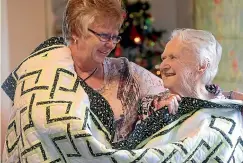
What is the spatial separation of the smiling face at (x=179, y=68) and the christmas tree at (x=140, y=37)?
2.09m

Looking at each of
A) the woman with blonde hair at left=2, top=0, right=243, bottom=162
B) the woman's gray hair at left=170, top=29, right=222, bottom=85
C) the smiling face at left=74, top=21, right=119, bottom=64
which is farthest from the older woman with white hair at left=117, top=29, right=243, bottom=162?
the smiling face at left=74, top=21, right=119, bottom=64

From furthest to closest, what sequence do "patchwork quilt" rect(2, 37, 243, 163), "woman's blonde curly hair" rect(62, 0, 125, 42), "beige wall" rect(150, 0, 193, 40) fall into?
1. "beige wall" rect(150, 0, 193, 40)
2. "woman's blonde curly hair" rect(62, 0, 125, 42)
3. "patchwork quilt" rect(2, 37, 243, 163)

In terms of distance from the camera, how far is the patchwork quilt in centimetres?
140

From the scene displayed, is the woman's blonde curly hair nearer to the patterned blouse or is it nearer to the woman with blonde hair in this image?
the woman with blonde hair

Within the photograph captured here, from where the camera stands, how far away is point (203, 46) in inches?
63.6

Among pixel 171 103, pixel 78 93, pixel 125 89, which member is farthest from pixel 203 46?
pixel 78 93

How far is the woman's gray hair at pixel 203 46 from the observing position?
1.60 m

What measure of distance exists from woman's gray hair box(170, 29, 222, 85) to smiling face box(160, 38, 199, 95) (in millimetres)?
17

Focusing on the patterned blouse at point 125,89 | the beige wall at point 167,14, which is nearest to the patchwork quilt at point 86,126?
the patterned blouse at point 125,89

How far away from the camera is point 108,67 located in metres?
1.85

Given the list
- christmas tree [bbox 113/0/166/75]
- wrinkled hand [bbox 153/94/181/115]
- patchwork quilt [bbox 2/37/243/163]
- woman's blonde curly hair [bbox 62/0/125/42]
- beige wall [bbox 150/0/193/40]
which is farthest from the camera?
beige wall [bbox 150/0/193/40]

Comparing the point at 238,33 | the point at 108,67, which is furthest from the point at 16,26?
the point at 108,67

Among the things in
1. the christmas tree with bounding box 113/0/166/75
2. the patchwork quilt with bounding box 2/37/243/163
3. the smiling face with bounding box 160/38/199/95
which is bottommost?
the christmas tree with bounding box 113/0/166/75

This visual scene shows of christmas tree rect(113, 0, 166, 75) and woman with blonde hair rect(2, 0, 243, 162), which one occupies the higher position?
woman with blonde hair rect(2, 0, 243, 162)
